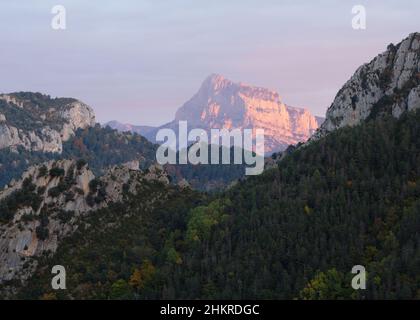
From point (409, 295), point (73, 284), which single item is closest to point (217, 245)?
point (73, 284)

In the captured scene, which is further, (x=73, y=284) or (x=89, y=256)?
(x=89, y=256)

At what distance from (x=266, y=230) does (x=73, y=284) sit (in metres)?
48.7

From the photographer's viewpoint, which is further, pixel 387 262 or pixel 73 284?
pixel 73 284

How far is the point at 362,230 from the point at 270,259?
75.6 feet

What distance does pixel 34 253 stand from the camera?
197 meters

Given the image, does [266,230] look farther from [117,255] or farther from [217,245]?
[117,255]

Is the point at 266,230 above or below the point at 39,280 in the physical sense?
above

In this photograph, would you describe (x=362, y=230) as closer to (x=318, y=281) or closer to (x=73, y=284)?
(x=318, y=281)

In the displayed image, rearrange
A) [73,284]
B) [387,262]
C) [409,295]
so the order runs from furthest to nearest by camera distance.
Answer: [73,284], [387,262], [409,295]

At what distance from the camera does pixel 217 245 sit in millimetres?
197500

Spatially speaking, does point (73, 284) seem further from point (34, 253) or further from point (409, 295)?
point (409, 295)
